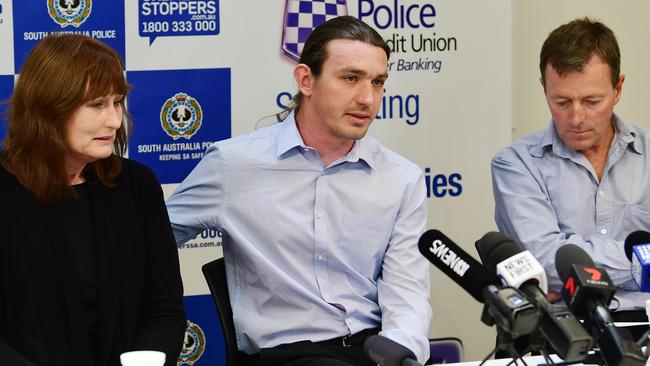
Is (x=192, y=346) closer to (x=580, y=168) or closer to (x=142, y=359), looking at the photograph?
(x=580, y=168)

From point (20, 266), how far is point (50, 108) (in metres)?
0.48

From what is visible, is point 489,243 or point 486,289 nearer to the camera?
point 486,289

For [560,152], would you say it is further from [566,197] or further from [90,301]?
[90,301]

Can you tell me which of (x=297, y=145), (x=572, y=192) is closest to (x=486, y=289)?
(x=297, y=145)

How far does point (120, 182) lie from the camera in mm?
3133

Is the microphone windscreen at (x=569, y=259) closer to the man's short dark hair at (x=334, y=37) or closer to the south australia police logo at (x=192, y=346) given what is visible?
the man's short dark hair at (x=334, y=37)

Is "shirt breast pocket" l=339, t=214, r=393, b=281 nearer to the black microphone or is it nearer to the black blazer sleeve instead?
the black blazer sleeve

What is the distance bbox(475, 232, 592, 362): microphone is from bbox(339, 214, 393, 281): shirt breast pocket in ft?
4.76

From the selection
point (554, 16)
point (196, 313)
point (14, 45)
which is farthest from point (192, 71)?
point (554, 16)

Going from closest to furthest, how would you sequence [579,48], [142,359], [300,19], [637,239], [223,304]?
1. [142,359]
2. [637,239]
3. [223,304]
4. [579,48]
5. [300,19]

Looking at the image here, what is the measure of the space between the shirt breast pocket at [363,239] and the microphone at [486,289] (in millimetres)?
1375

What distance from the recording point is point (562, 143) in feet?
12.6

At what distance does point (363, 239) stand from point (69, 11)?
5.26ft

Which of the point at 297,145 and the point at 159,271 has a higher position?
the point at 297,145
